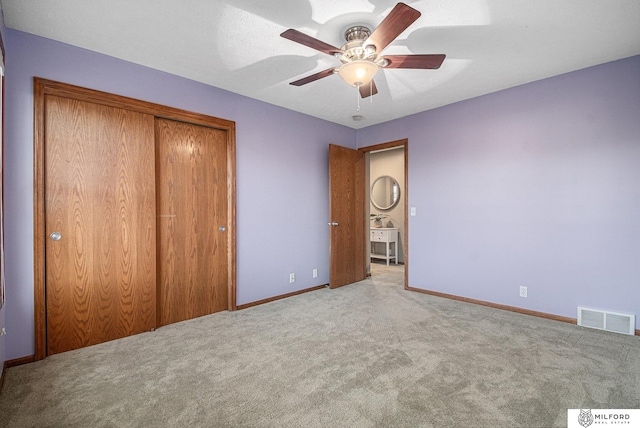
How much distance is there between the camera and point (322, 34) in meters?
2.25

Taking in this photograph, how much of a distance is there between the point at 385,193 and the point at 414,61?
15.6ft

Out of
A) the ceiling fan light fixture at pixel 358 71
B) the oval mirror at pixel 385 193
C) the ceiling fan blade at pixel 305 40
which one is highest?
the ceiling fan blade at pixel 305 40

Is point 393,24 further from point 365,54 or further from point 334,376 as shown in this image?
point 334,376

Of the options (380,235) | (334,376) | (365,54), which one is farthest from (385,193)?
(334,376)

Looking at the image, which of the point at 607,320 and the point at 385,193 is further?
the point at 385,193

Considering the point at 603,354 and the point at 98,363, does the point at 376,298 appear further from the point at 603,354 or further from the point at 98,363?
the point at 98,363

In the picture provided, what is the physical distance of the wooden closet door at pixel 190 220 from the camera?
296cm

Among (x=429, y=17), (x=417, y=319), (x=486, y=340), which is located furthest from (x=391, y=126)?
(x=486, y=340)

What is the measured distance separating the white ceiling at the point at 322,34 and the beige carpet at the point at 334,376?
241 cm

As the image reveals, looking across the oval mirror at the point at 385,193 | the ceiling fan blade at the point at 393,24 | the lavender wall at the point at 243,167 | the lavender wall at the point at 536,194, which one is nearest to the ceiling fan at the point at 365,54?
the ceiling fan blade at the point at 393,24

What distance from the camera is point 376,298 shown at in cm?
379

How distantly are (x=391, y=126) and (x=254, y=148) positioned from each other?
207cm

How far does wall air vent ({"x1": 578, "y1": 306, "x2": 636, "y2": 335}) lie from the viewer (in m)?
2.64

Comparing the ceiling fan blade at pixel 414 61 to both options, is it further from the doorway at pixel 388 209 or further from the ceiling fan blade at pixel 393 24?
the doorway at pixel 388 209
